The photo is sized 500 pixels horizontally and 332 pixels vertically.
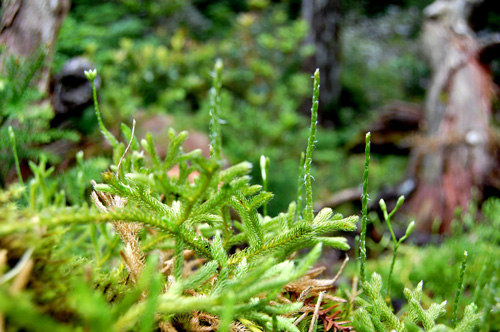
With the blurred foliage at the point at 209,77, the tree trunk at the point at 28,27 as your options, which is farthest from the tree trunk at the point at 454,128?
the tree trunk at the point at 28,27

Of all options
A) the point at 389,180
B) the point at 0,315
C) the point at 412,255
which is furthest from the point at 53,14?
the point at 389,180

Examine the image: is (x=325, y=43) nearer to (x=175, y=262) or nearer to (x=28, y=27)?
(x=28, y=27)

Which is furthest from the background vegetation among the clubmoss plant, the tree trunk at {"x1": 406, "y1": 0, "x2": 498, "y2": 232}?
the tree trunk at {"x1": 406, "y1": 0, "x2": 498, "y2": 232}

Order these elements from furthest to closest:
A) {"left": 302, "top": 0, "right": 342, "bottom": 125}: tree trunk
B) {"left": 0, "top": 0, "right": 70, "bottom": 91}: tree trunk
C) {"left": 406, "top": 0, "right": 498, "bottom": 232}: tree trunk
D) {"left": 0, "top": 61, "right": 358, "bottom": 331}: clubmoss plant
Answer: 1. {"left": 302, "top": 0, "right": 342, "bottom": 125}: tree trunk
2. {"left": 406, "top": 0, "right": 498, "bottom": 232}: tree trunk
3. {"left": 0, "top": 0, "right": 70, "bottom": 91}: tree trunk
4. {"left": 0, "top": 61, "right": 358, "bottom": 331}: clubmoss plant

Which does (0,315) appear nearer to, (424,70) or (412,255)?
(412,255)

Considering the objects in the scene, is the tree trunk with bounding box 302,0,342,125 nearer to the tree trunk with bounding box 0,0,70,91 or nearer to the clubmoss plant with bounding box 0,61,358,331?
the tree trunk with bounding box 0,0,70,91

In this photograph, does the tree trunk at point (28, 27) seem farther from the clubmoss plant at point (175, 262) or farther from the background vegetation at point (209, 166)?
the clubmoss plant at point (175, 262)
